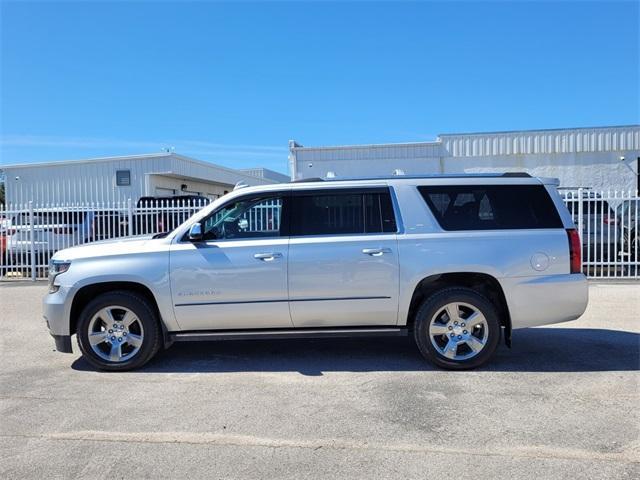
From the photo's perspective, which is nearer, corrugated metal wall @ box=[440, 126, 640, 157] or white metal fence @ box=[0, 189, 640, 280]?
Result: white metal fence @ box=[0, 189, 640, 280]

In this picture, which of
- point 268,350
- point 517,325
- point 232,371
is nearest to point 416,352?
point 517,325

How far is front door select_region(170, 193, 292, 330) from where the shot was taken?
540 centimetres

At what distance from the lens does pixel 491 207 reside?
5629mm

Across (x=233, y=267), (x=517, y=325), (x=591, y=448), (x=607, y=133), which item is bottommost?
(x=591, y=448)

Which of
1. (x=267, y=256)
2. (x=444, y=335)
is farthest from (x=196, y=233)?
(x=444, y=335)

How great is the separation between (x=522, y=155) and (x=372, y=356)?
18965 millimetres

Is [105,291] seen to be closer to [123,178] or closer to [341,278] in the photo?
[341,278]

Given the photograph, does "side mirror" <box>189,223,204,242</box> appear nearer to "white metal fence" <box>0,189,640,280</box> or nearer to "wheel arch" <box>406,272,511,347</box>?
"wheel arch" <box>406,272,511,347</box>

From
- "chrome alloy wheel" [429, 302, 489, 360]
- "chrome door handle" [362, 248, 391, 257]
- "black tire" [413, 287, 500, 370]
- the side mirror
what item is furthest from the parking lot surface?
the side mirror

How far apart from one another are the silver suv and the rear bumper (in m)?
0.01

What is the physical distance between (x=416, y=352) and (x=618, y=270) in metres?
8.82

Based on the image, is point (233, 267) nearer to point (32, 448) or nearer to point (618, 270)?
point (32, 448)

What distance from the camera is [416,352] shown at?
245 inches

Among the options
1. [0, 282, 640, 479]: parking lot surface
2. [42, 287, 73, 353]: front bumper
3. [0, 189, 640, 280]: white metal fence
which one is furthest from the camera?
[0, 189, 640, 280]: white metal fence
